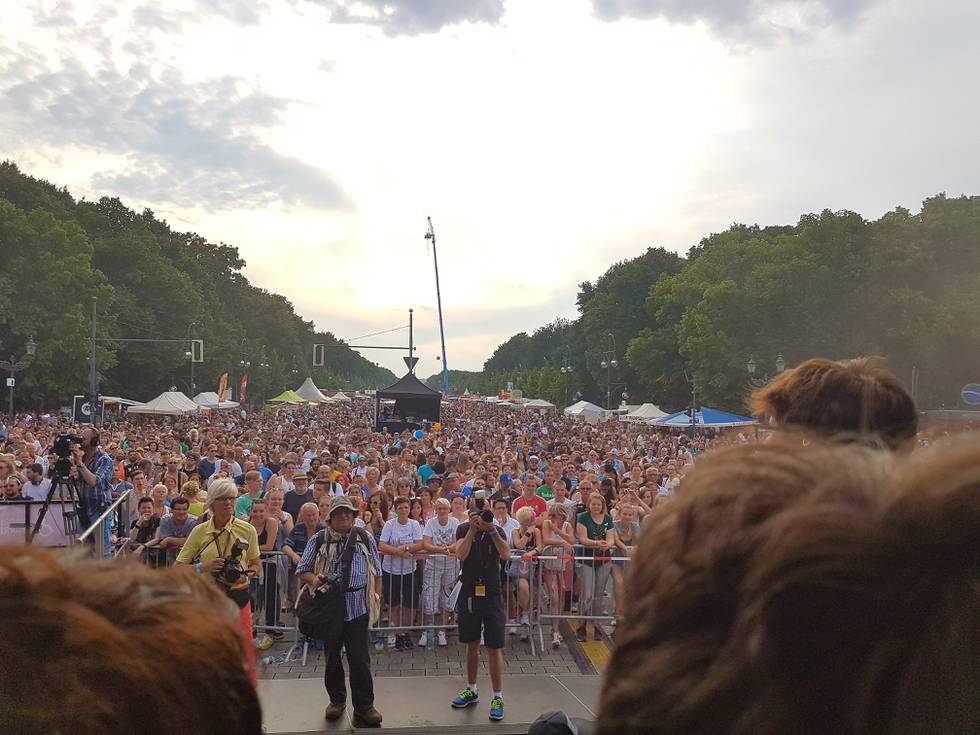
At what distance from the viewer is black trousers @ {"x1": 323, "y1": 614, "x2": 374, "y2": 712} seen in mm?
5973

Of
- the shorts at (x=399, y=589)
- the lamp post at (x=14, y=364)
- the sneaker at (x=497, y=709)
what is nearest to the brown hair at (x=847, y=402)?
the sneaker at (x=497, y=709)

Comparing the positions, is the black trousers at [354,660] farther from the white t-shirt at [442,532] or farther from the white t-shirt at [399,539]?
the white t-shirt at [442,532]

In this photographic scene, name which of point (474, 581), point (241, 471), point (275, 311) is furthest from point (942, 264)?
point (275, 311)

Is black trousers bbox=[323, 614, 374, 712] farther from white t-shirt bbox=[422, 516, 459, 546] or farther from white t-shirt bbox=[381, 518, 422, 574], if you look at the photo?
white t-shirt bbox=[422, 516, 459, 546]

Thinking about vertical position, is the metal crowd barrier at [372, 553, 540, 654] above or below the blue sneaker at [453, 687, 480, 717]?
above

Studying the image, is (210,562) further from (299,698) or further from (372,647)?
(372,647)

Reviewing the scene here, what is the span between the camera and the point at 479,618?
21.0ft

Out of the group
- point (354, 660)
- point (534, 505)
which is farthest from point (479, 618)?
point (534, 505)

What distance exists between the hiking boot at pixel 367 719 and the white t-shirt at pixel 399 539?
250cm

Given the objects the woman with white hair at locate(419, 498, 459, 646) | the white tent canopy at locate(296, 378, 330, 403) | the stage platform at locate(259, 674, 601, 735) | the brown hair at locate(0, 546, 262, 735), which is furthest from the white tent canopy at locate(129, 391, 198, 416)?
the brown hair at locate(0, 546, 262, 735)

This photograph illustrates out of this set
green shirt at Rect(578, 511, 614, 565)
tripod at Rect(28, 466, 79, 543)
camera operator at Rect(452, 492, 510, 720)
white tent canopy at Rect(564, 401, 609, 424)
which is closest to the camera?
camera operator at Rect(452, 492, 510, 720)

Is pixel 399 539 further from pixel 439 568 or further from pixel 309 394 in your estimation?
pixel 309 394

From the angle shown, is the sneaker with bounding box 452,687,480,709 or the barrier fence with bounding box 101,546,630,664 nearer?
the sneaker with bounding box 452,687,480,709

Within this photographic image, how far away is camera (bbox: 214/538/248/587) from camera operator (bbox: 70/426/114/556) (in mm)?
4087
